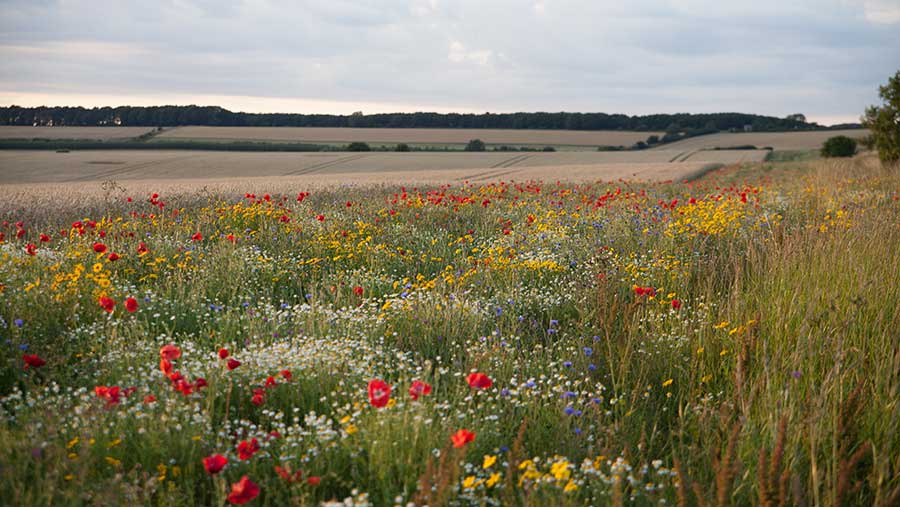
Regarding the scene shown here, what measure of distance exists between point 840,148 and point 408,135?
140 feet

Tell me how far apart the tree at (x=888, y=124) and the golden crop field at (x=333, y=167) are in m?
7.68

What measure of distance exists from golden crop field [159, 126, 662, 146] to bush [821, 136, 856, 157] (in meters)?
23.9

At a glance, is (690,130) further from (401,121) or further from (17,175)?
(17,175)

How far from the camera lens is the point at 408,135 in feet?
236

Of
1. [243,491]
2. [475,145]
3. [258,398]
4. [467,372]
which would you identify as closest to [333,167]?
[475,145]

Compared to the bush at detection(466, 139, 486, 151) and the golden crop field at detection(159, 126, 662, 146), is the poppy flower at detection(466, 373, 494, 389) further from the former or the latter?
the golden crop field at detection(159, 126, 662, 146)

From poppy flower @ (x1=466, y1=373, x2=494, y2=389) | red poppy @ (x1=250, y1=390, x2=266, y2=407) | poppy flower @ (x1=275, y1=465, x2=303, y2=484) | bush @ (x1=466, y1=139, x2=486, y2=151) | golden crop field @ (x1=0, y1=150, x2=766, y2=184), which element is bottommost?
poppy flower @ (x1=275, y1=465, x2=303, y2=484)

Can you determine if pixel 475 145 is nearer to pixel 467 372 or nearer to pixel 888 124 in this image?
pixel 888 124

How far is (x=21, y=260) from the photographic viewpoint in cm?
579

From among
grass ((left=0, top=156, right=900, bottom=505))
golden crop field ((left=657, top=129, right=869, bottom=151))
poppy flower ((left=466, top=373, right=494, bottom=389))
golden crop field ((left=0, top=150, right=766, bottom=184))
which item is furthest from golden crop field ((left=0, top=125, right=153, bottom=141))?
poppy flower ((left=466, top=373, right=494, bottom=389))

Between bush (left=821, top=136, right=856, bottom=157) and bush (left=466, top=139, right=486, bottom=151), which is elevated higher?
bush (left=466, top=139, right=486, bottom=151)

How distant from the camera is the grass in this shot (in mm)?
2990

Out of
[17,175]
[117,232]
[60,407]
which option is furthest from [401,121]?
[60,407]

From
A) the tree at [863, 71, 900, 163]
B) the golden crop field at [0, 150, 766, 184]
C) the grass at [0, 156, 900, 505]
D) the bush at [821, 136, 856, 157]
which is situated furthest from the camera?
the bush at [821, 136, 856, 157]
